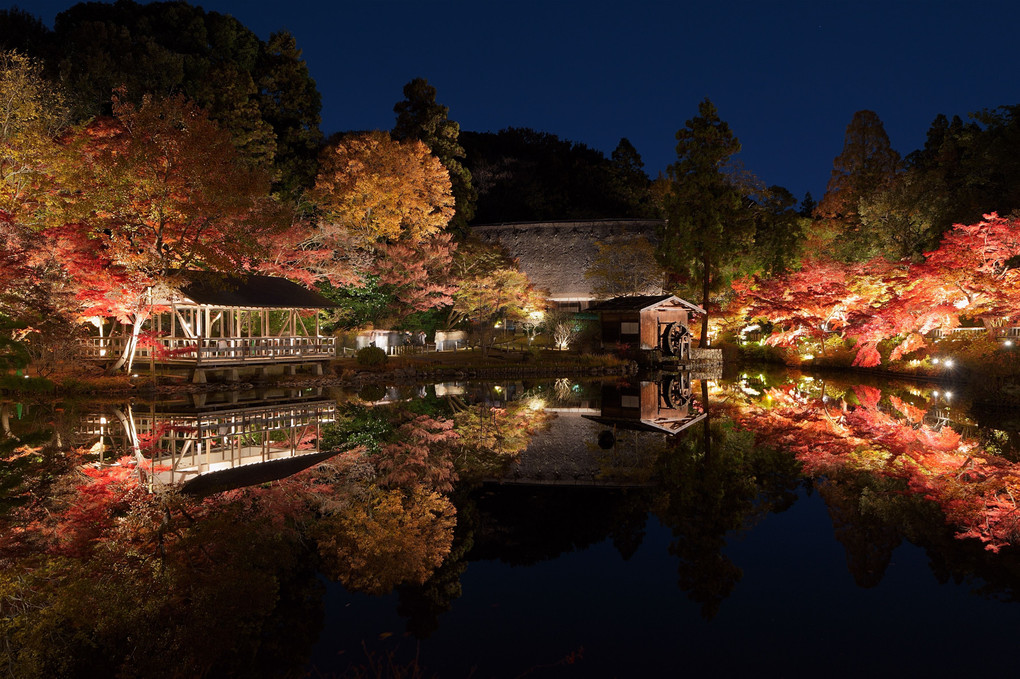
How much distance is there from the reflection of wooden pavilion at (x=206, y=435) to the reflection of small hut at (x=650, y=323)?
15809 millimetres

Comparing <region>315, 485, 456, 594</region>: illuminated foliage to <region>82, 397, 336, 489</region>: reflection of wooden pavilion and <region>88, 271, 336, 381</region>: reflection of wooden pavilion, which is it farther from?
<region>88, 271, 336, 381</region>: reflection of wooden pavilion

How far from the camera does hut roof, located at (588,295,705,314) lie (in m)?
28.6

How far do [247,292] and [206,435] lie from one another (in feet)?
27.2

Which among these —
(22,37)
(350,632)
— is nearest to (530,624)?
(350,632)

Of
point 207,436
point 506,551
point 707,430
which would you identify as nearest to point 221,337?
point 207,436

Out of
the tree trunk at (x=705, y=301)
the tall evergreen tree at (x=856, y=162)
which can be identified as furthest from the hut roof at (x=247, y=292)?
the tall evergreen tree at (x=856, y=162)

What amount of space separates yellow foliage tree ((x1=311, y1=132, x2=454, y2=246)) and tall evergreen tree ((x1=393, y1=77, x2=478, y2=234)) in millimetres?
5905

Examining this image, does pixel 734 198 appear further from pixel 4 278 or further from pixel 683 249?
pixel 4 278

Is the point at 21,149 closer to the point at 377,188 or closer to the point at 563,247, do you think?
the point at 377,188

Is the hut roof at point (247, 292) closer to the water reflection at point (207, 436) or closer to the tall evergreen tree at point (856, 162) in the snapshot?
the water reflection at point (207, 436)

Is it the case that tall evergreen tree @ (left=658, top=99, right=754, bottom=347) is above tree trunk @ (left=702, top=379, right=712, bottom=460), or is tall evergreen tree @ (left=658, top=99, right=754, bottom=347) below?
above

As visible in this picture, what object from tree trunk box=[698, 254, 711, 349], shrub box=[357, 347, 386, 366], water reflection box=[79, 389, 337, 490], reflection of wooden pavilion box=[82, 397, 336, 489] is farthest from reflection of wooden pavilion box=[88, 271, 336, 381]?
tree trunk box=[698, 254, 711, 349]

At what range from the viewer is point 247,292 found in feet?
65.7

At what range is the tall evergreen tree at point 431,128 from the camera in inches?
1227
